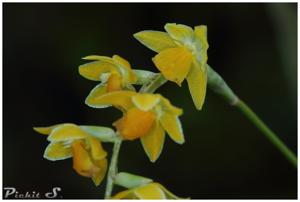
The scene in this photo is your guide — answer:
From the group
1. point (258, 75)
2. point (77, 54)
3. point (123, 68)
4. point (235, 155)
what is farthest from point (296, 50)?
point (123, 68)

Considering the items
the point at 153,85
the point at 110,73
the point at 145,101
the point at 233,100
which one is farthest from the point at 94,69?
the point at 233,100

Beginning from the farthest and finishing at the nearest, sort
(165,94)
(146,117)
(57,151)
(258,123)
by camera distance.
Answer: (165,94) < (258,123) < (57,151) < (146,117)

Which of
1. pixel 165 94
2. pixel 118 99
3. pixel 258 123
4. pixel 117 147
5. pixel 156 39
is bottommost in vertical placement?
pixel 165 94

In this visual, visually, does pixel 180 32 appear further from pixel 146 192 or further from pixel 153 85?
pixel 146 192

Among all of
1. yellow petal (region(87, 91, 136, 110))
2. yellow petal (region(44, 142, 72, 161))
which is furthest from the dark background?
yellow petal (region(87, 91, 136, 110))

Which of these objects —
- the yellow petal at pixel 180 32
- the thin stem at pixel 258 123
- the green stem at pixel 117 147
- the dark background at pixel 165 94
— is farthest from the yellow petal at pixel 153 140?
the dark background at pixel 165 94

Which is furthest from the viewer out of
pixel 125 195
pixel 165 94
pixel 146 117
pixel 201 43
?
pixel 165 94

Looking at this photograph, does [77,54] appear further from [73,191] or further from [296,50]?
[296,50]

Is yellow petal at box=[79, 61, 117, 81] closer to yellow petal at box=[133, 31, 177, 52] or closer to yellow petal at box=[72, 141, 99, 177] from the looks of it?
yellow petal at box=[133, 31, 177, 52]
